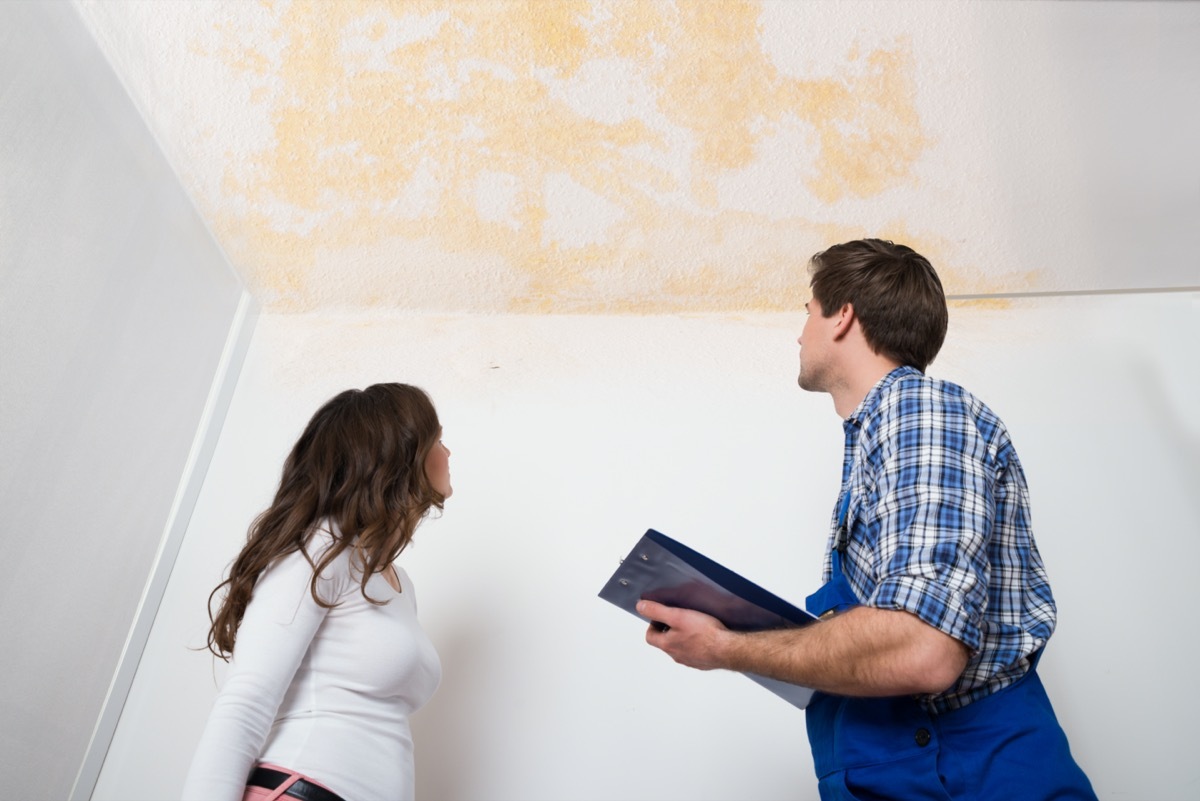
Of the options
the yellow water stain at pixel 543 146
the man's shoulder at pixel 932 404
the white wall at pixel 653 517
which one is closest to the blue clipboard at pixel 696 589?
the man's shoulder at pixel 932 404

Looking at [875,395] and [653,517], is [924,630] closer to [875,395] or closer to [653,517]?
[875,395]

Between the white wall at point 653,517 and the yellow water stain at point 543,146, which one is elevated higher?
the yellow water stain at point 543,146

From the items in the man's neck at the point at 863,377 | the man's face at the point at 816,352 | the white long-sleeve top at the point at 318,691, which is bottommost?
the white long-sleeve top at the point at 318,691

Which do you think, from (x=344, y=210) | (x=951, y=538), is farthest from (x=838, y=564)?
(x=344, y=210)

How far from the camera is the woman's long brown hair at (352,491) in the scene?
1.39 metres

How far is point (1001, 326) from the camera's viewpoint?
95.5 inches

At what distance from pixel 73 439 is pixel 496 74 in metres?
1.16

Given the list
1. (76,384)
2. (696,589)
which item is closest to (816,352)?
(696,589)

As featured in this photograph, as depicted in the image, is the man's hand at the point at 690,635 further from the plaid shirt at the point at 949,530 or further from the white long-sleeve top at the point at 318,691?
the white long-sleeve top at the point at 318,691

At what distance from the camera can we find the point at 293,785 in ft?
4.08

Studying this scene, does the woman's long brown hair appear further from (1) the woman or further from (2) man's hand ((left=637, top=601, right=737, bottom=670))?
(2) man's hand ((left=637, top=601, right=737, bottom=670))

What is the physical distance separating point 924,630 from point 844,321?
592 mm

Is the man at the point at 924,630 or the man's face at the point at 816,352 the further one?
the man's face at the point at 816,352

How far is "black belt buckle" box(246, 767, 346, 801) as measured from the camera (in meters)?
1.24
